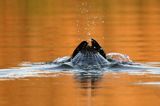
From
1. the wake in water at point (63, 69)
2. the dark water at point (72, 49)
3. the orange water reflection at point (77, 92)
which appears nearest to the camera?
the orange water reflection at point (77, 92)

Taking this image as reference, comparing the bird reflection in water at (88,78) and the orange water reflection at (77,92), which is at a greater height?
the bird reflection in water at (88,78)

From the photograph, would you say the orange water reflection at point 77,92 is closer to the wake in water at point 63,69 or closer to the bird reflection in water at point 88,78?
the bird reflection in water at point 88,78

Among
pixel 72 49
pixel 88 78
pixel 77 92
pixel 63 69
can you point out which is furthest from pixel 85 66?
pixel 72 49

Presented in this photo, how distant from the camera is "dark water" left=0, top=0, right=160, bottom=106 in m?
21.8

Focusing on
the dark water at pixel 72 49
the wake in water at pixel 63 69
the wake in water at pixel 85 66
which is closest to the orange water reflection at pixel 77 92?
the dark water at pixel 72 49

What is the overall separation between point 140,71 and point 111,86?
292 cm

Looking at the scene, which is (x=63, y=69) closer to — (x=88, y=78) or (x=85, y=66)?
(x=85, y=66)

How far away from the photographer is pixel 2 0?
82.9 metres

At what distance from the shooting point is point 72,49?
116ft

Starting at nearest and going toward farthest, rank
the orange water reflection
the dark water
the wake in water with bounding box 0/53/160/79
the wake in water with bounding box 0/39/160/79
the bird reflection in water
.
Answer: the orange water reflection
the dark water
the bird reflection in water
the wake in water with bounding box 0/53/160/79
the wake in water with bounding box 0/39/160/79

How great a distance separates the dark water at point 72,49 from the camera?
21.8 meters

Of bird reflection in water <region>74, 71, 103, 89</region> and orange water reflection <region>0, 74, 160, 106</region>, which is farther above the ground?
bird reflection in water <region>74, 71, 103, 89</region>

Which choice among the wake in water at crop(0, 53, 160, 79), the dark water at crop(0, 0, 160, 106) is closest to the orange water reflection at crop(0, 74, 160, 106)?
the dark water at crop(0, 0, 160, 106)

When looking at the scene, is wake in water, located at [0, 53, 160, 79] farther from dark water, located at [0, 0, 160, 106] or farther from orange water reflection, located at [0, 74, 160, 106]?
orange water reflection, located at [0, 74, 160, 106]
